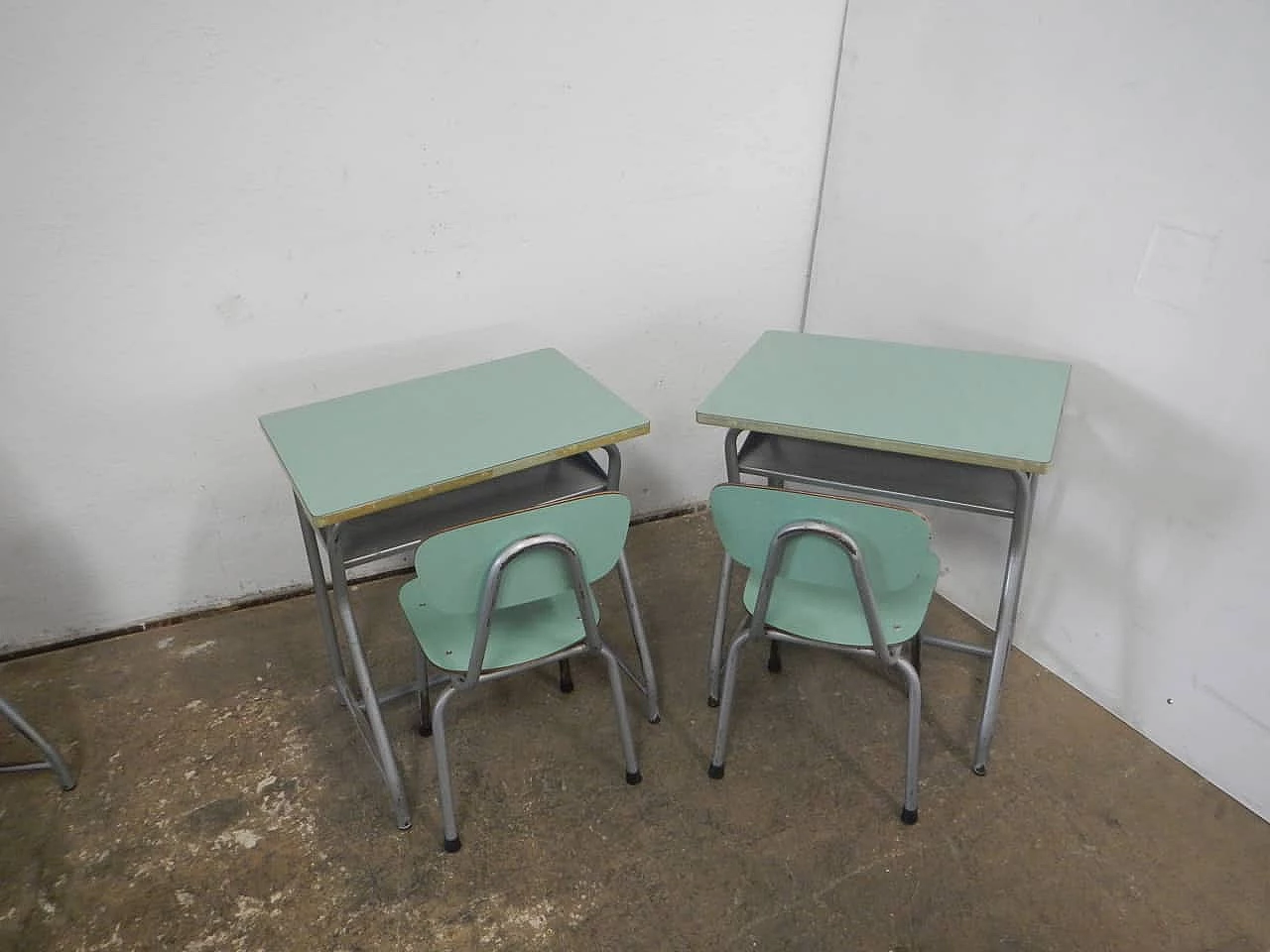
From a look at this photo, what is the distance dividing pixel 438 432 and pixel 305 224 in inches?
26.5

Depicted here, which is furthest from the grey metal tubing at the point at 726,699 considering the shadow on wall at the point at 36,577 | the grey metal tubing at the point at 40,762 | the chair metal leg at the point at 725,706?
the shadow on wall at the point at 36,577

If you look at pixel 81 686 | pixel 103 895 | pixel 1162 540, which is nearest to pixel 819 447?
pixel 1162 540

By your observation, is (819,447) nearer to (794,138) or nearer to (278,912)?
(794,138)

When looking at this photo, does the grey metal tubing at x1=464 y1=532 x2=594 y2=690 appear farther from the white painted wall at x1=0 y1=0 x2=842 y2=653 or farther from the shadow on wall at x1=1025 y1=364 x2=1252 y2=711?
the shadow on wall at x1=1025 y1=364 x2=1252 y2=711

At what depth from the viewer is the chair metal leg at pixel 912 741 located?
169cm

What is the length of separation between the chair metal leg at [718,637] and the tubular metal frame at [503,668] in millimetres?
261

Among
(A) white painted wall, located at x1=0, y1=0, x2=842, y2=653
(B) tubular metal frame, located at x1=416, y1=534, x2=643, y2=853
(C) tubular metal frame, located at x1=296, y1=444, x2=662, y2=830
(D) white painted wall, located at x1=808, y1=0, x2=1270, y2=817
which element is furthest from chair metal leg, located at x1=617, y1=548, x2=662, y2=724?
(D) white painted wall, located at x1=808, y1=0, x2=1270, y2=817

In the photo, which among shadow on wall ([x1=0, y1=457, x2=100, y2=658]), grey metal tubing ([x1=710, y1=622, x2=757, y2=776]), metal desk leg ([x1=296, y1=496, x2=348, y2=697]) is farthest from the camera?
shadow on wall ([x1=0, y1=457, x2=100, y2=658])

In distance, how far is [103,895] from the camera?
1.70 meters

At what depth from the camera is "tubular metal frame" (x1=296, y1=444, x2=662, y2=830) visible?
5.37 feet

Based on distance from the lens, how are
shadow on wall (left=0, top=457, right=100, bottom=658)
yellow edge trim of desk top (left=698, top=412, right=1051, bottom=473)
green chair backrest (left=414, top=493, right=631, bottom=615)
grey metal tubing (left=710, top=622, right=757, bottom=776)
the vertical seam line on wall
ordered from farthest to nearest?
the vertical seam line on wall < shadow on wall (left=0, top=457, right=100, bottom=658) < grey metal tubing (left=710, top=622, right=757, bottom=776) < yellow edge trim of desk top (left=698, top=412, right=1051, bottom=473) < green chair backrest (left=414, top=493, right=631, bottom=615)

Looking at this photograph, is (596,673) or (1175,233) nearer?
(1175,233)

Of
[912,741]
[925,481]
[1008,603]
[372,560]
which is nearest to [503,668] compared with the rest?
[372,560]

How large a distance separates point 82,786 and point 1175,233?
251cm
